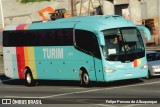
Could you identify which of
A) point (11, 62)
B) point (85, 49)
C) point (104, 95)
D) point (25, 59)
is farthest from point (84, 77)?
point (11, 62)

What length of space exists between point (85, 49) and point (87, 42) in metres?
0.39

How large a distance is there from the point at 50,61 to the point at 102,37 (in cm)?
490

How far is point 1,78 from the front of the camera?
39500 mm

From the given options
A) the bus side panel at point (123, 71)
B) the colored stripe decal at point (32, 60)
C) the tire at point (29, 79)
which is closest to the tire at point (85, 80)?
the bus side panel at point (123, 71)

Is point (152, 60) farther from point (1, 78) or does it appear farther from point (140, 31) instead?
point (1, 78)

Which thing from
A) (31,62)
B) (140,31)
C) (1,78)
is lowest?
(1,78)

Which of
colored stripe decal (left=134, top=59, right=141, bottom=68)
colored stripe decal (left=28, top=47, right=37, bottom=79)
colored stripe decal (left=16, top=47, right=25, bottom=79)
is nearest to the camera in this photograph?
colored stripe decal (left=134, top=59, right=141, bottom=68)

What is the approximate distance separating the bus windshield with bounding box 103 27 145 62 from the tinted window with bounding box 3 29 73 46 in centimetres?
237

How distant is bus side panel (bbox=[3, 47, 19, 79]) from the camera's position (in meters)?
32.6

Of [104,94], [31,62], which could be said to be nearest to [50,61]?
[31,62]

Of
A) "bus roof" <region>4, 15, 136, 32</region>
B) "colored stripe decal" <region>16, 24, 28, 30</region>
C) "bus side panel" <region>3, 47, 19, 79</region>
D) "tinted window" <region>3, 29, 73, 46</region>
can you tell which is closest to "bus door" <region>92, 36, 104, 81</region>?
"bus roof" <region>4, 15, 136, 32</region>

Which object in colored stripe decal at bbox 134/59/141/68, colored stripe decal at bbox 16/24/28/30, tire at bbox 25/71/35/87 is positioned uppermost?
colored stripe decal at bbox 16/24/28/30

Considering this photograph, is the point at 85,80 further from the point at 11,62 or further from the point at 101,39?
the point at 11,62

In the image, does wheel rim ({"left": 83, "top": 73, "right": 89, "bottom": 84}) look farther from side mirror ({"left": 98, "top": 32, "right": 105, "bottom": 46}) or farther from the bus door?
side mirror ({"left": 98, "top": 32, "right": 105, "bottom": 46})
